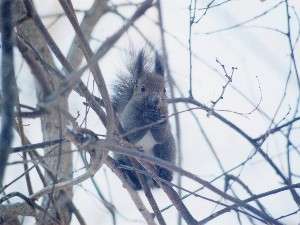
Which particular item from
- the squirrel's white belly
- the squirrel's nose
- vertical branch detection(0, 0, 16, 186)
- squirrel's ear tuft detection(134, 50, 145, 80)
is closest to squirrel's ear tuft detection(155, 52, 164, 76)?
squirrel's ear tuft detection(134, 50, 145, 80)

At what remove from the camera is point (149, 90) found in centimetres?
396

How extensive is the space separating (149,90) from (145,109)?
0.15 metres

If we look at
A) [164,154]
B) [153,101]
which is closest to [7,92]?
[153,101]

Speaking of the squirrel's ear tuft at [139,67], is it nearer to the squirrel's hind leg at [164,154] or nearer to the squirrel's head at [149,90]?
the squirrel's head at [149,90]

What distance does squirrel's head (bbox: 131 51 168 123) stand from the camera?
3.85m

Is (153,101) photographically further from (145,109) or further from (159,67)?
(159,67)

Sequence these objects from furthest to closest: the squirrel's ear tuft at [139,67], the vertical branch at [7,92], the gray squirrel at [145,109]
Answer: the squirrel's ear tuft at [139,67], the gray squirrel at [145,109], the vertical branch at [7,92]

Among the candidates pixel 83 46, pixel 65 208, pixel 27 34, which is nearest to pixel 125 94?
pixel 27 34

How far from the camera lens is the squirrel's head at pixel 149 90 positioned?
12.6 ft

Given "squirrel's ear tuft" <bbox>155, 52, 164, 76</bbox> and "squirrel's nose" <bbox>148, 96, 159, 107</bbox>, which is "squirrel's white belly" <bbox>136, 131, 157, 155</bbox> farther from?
"squirrel's ear tuft" <bbox>155, 52, 164, 76</bbox>

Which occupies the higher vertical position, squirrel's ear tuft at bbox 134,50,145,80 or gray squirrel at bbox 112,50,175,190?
squirrel's ear tuft at bbox 134,50,145,80

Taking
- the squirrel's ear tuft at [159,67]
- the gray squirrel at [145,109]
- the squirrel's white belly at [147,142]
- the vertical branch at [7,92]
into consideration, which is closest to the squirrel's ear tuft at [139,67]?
the gray squirrel at [145,109]

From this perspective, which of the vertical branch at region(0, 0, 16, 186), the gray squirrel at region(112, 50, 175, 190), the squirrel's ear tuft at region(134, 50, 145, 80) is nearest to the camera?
the vertical branch at region(0, 0, 16, 186)

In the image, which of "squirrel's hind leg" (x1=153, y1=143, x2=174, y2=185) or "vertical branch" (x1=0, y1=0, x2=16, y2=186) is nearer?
"vertical branch" (x1=0, y1=0, x2=16, y2=186)
